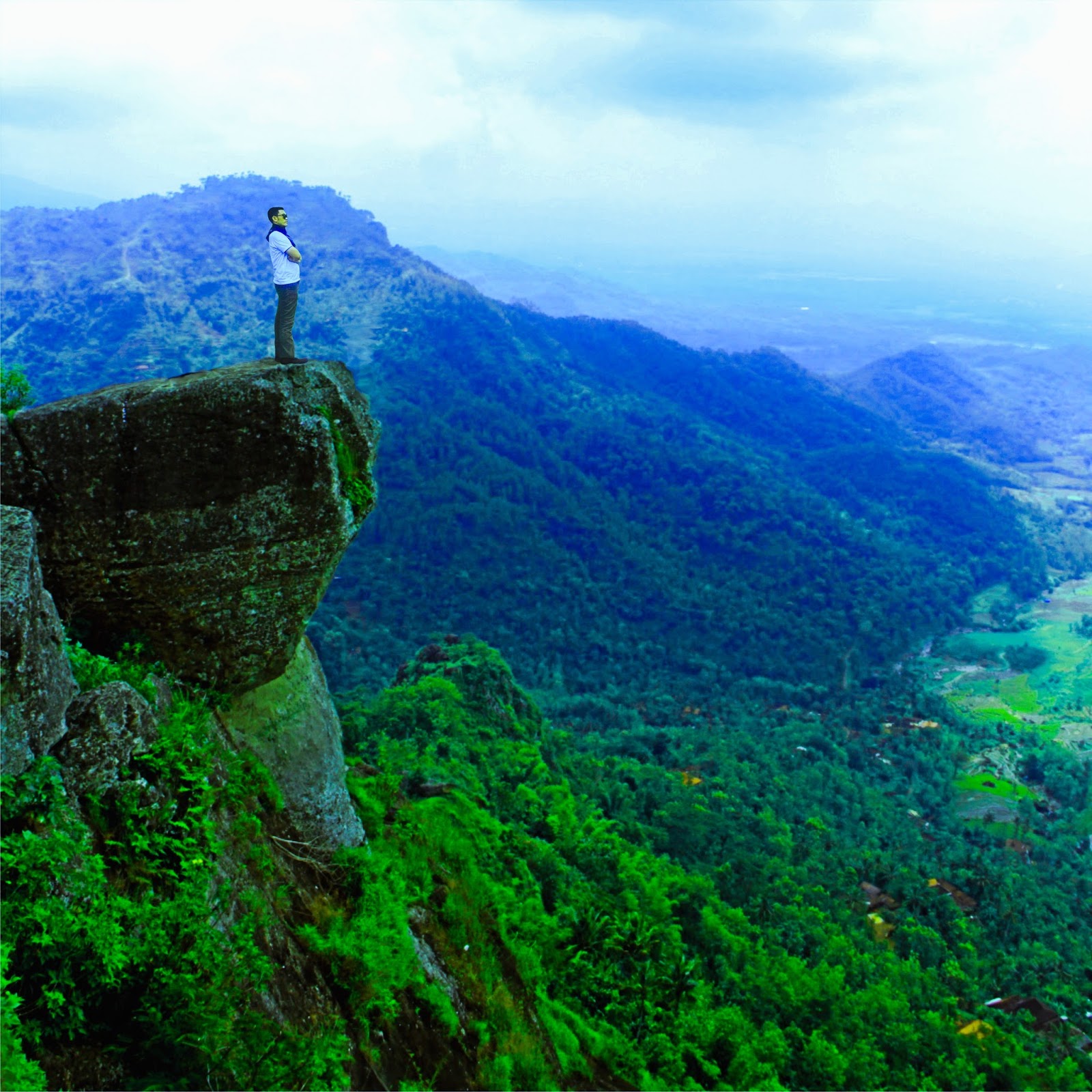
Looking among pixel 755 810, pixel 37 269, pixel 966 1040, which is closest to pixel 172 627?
pixel 966 1040

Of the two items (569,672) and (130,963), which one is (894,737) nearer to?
(569,672)

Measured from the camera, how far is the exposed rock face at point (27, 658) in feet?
18.4

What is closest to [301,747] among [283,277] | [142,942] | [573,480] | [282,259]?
[142,942]

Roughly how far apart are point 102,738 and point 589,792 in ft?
87.9

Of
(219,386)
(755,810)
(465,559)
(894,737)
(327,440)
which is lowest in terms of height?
(894,737)

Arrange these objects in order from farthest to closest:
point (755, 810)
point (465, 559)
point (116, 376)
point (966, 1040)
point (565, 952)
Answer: point (116, 376)
point (465, 559)
point (755, 810)
point (966, 1040)
point (565, 952)

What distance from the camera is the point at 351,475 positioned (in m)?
9.34

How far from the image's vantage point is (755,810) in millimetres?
36938

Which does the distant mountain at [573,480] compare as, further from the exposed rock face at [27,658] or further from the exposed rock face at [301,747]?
the exposed rock face at [27,658]

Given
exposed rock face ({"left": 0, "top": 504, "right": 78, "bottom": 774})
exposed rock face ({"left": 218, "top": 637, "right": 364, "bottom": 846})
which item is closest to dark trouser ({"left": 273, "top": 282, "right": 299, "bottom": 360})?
exposed rock face ({"left": 218, "top": 637, "right": 364, "bottom": 846})

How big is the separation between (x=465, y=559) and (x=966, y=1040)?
181 ft

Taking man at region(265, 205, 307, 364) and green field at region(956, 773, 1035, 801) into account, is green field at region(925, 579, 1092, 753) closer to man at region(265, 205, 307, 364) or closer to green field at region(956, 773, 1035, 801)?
green field at region(956, 773, 1035, 801)

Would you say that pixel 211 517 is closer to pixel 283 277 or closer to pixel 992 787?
pixel 283 277

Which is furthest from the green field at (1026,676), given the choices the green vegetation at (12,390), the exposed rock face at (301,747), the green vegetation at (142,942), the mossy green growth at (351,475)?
the green vegetation at (12,390)
